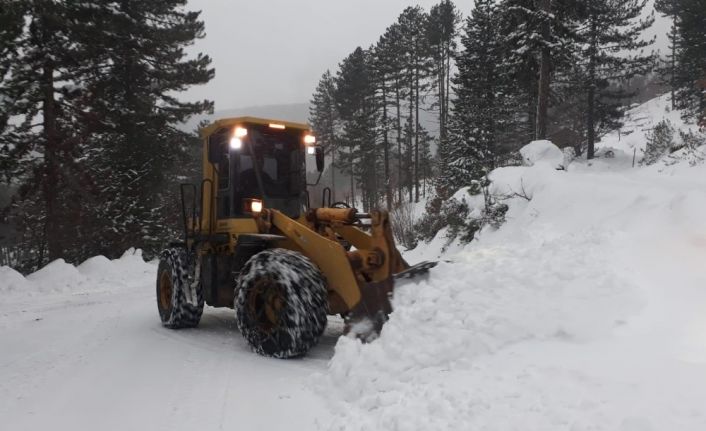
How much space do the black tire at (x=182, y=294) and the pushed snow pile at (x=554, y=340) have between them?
3.10 metres

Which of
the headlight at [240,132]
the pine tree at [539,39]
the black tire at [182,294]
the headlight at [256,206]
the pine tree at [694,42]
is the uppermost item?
the pine tree at [694,42]

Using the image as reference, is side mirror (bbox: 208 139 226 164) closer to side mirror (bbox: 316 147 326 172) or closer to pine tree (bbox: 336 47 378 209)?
side mirror (bbox: 316 147 326 172)

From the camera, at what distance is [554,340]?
418 cm

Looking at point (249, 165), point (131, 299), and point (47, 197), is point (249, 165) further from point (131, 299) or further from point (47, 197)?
point (47, 197)

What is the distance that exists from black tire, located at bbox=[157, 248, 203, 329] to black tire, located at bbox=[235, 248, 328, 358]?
1627 mm

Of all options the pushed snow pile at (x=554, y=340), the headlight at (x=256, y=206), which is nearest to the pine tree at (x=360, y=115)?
the headlight at (x=256, y=206)

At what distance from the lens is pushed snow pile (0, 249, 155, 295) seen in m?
12.7

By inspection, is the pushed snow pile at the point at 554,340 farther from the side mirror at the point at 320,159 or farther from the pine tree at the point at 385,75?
the pine tree at the point at 385,75

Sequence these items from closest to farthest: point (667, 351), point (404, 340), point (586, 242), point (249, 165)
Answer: point (667, 351) → point (404, 340) → point (586, 242) → point (249, 165)

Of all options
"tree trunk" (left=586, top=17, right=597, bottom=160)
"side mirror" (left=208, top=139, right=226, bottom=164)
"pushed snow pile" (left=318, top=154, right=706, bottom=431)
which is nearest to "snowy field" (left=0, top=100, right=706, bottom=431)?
"pushed snow pile" (left=318, top=154, right=706, bottom=431)

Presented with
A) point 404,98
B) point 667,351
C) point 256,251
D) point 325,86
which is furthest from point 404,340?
point 325,86

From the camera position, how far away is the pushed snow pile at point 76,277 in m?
12.7

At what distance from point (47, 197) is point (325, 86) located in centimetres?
4781

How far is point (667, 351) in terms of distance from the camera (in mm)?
3527
